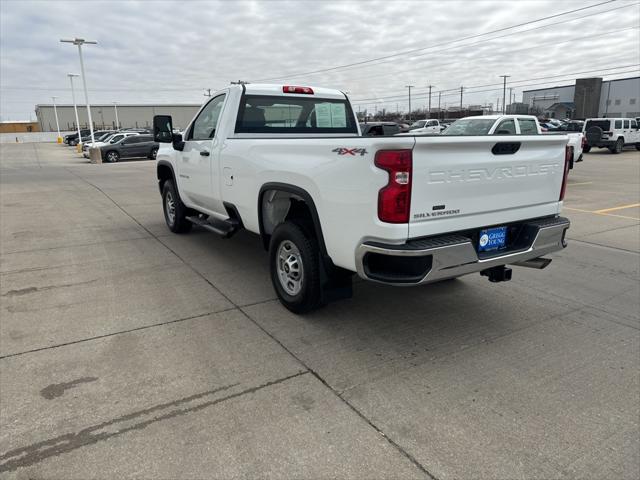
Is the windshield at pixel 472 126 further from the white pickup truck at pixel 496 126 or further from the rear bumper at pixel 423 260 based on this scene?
the rear bumper at pixel 423 260

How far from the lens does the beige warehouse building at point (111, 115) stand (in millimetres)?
104875

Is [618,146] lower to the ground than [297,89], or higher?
lower

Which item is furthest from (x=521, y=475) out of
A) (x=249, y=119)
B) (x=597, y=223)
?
(x=597, y=223)

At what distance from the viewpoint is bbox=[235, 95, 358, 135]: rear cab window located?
552cm

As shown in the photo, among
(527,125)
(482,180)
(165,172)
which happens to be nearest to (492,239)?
(482,180)

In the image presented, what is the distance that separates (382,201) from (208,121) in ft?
12.0

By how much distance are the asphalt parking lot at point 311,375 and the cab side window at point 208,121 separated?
1.67 meters

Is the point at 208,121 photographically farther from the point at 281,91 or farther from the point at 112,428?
the point at 112,428

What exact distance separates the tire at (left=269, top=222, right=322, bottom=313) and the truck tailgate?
3.58 ft

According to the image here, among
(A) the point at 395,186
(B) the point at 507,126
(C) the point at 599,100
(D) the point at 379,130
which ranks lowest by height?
(A) the point at 395,186

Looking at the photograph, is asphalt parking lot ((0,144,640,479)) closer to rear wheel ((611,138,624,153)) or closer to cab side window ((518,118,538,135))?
cab side window ((518,118,538,135))

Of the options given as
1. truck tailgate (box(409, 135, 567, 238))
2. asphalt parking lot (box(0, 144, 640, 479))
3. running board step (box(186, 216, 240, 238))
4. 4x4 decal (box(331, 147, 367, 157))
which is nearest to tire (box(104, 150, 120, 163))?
asphalt parking lot (box(0, 144, 640, 479))

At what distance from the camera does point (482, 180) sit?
3500 millimetres

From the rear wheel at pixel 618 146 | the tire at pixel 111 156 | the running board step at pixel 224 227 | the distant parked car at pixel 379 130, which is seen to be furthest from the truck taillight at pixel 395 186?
the rear wheel at pixel 618 146
